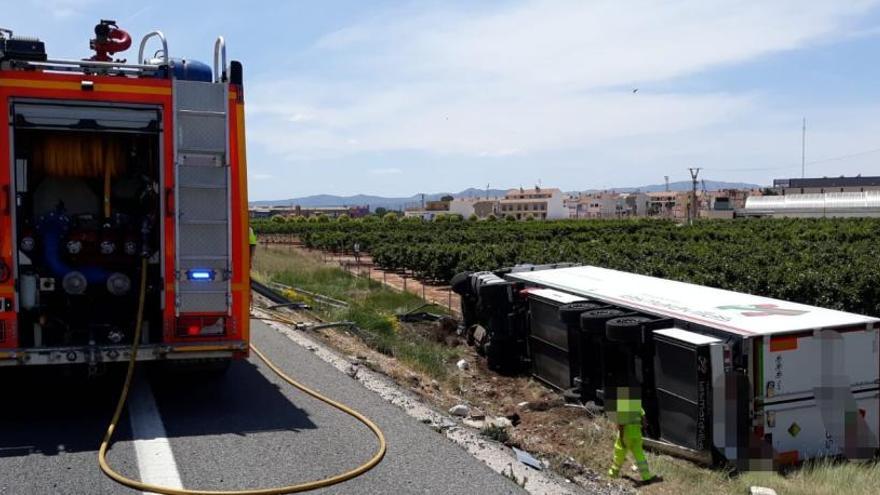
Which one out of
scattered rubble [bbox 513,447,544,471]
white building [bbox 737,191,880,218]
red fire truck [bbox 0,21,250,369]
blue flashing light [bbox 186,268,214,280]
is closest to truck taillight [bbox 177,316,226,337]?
red fire truck [bbox 0,21,250,369]

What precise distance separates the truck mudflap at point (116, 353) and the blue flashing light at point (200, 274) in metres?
0.57

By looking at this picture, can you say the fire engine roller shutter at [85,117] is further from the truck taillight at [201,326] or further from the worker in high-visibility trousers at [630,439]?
the worker in high-visibility trousers at [630,439]

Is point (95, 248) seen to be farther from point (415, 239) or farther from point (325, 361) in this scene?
point (415, 239)

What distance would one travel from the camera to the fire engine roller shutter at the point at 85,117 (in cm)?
658

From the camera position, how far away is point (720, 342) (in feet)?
22.1

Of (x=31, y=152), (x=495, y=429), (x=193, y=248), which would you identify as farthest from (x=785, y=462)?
(x=31, y=152)

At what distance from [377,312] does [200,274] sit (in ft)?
31.7

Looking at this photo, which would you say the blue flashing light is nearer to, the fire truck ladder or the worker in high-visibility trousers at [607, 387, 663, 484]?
the fire truck ladder

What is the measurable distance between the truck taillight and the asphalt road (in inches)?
27.1

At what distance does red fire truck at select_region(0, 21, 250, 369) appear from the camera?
261 inches

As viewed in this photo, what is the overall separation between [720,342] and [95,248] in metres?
5.49

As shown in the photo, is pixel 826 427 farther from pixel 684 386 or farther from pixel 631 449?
pixel 631 449

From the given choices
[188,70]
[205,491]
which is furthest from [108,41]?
[205,491]

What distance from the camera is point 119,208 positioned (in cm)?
768
